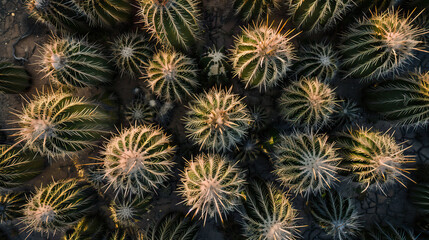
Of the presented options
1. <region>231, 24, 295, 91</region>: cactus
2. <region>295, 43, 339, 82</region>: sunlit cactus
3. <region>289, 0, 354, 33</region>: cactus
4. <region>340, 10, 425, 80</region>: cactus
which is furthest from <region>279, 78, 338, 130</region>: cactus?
<region>289, 0, 354, 33</region>: cactus

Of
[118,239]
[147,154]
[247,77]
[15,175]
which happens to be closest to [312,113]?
[247,77]

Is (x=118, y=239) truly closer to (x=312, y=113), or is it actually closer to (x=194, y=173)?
(x=194, y=173)

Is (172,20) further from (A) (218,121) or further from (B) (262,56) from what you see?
(A) (218,121)

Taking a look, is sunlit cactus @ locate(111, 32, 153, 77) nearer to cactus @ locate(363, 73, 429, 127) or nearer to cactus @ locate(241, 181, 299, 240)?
cactus @ locate(241, 181, 299, 240)

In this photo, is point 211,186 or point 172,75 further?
point 172,75

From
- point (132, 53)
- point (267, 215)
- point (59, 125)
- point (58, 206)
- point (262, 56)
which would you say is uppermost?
point (262, 56)

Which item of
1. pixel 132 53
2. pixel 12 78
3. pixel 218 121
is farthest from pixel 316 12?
pixel 12 78
